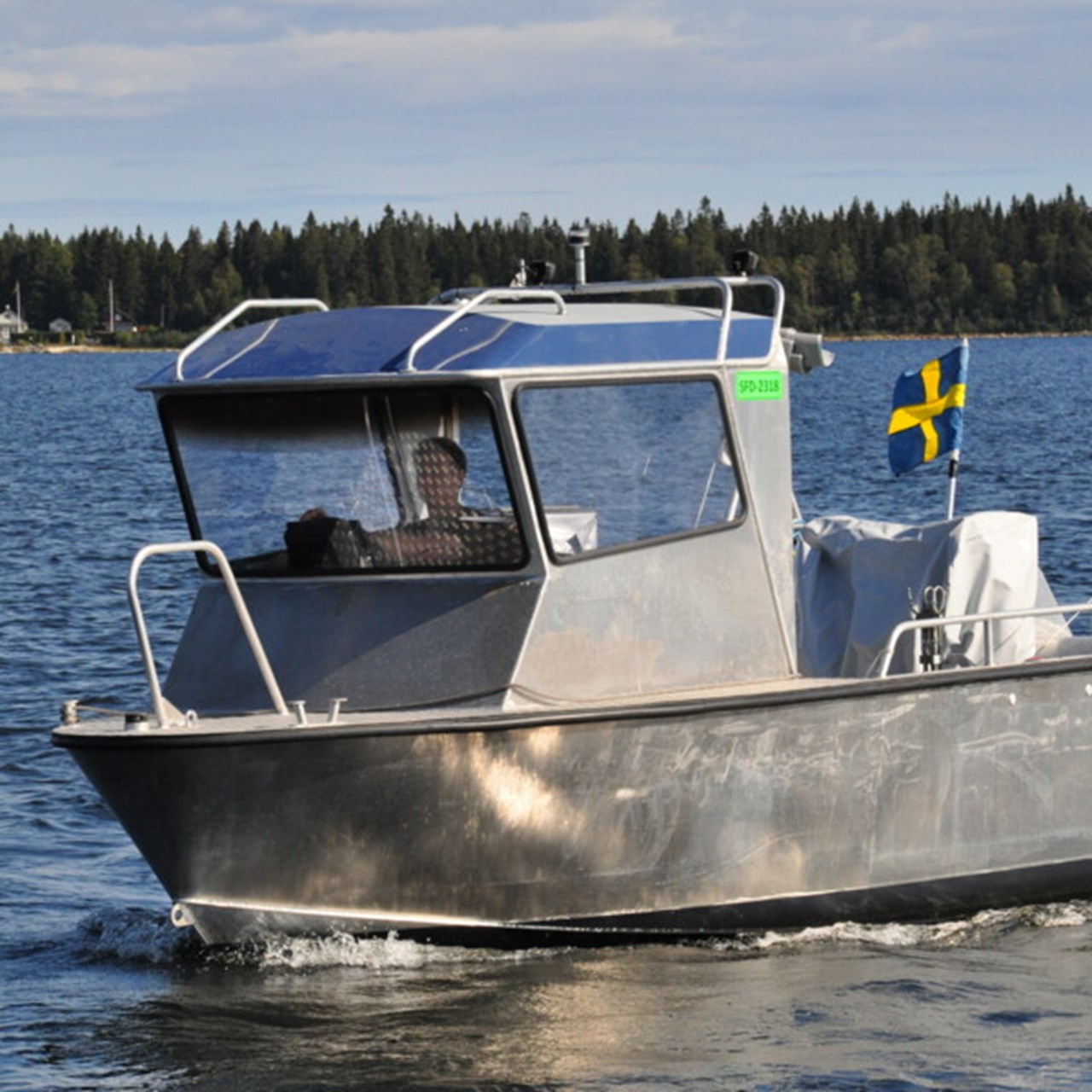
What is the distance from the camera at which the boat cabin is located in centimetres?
971

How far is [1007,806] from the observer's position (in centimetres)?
1058

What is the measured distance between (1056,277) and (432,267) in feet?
165

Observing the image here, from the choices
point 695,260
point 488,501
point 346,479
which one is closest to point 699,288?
point 488,501

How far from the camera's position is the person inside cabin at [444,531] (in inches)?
386

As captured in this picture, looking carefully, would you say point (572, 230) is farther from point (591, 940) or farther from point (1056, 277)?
point (1056, 277)

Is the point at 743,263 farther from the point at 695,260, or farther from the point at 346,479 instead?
the point at 695,260

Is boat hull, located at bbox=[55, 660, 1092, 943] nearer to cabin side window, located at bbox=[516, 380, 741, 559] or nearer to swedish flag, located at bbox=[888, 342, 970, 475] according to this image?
cabin side window, located at bbox=[516, 380, 741, 559]

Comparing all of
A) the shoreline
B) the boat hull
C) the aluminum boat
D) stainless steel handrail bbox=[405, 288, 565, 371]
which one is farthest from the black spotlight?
the shoreline

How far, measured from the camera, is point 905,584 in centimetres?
1162

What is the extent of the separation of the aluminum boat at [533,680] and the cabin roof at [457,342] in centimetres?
2

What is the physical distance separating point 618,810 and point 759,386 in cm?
194

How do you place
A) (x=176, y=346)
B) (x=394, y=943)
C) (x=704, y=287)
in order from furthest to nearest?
1. (x=176, y=346)
2. (x=704, y=287)
3. (x=394, y=943)

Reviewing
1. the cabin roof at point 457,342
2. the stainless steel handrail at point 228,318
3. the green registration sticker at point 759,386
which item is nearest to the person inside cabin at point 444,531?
the cabin roof at point 457,342

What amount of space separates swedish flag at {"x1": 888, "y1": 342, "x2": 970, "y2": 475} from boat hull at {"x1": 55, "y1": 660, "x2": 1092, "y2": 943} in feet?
6.82
